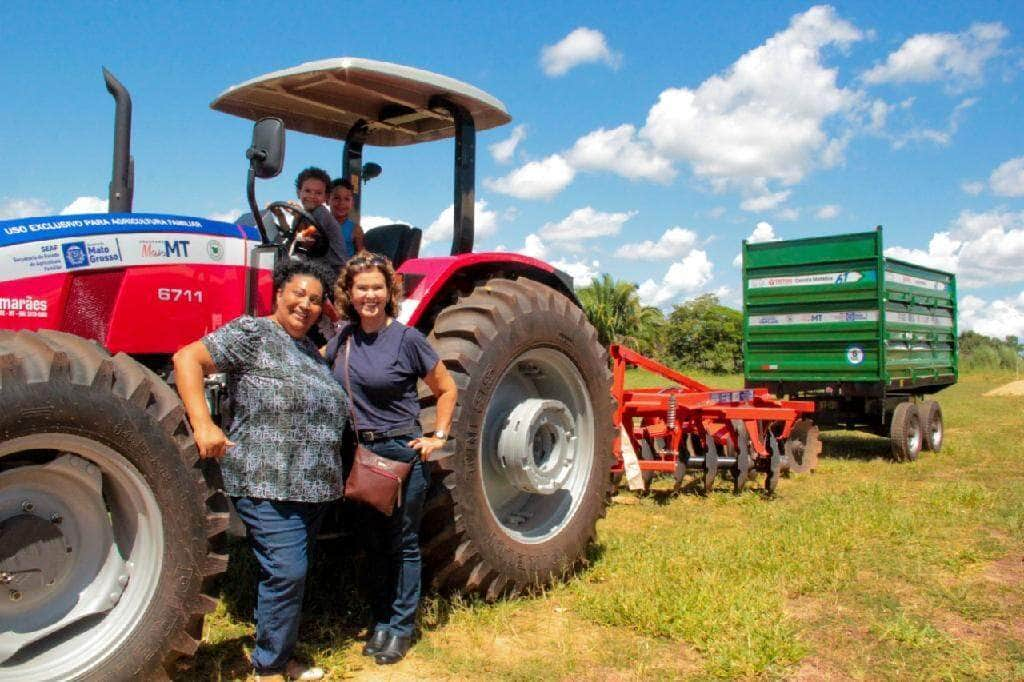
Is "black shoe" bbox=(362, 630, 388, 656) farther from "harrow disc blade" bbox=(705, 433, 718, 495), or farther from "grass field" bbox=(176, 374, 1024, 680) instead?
"harrow disc blade" bbox=(705, 433, 718, 495)

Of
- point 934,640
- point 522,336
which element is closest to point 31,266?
point 522,336

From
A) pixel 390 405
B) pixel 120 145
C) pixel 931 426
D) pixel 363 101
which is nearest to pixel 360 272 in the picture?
pixel 390 405

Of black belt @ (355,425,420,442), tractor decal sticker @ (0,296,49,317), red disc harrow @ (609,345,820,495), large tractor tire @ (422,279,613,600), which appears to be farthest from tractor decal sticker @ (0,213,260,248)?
red disc harrow @ (609,345,820,495)

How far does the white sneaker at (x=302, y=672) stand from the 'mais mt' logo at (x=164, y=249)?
1.80 meters

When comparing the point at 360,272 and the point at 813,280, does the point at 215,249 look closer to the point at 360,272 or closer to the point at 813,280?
the point at 360,272

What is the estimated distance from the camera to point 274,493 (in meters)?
3.16

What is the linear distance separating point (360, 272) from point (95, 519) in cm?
134

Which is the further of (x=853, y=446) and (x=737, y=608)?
(x=853, y=446)

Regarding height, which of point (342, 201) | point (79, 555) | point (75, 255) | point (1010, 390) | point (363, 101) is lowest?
point (79, 555)

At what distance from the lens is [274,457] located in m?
3.17

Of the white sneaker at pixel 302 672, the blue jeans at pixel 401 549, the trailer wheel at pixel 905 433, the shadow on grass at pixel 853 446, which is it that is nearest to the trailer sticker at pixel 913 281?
the trailer wheel at pixel 905 433

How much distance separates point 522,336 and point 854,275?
6.70 m

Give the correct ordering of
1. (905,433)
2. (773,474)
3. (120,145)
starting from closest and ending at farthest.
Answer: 1. (120,145)
2. (773,474)
3. (905,433)

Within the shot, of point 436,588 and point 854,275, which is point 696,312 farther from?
point 436,588
